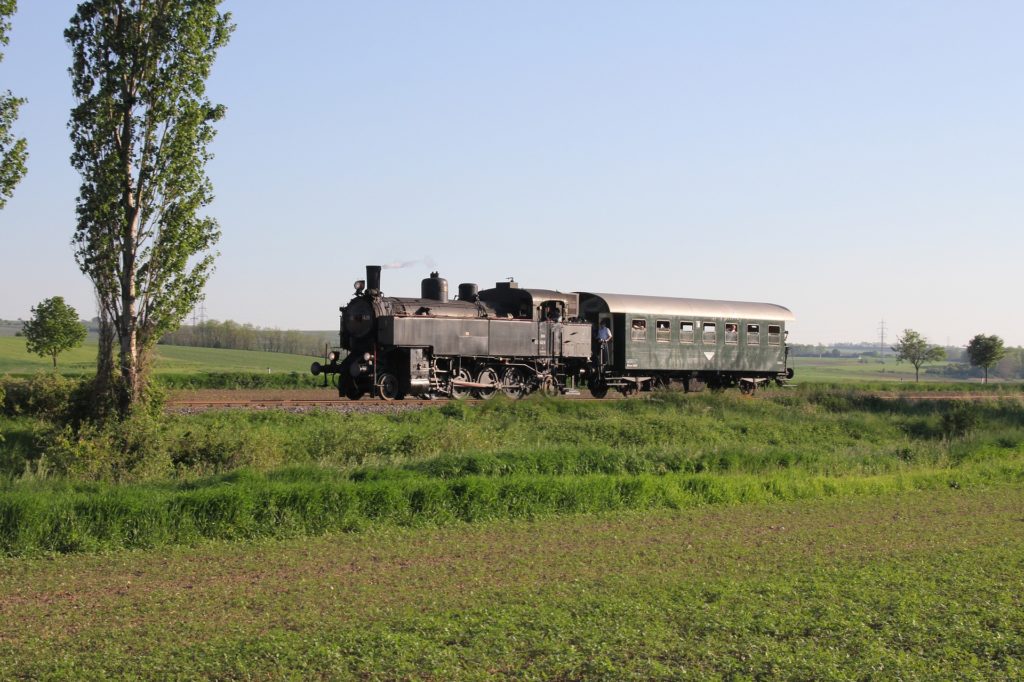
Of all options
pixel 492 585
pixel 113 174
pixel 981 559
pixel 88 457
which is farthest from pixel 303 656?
pixel 113 174

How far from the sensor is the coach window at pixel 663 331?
34.8m

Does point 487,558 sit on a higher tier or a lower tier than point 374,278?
lower

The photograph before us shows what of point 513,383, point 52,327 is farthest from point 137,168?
point 52,327

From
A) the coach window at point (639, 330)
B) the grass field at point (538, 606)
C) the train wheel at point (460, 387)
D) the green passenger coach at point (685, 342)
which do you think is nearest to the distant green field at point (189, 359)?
the green passenger coach at point (685, 342)

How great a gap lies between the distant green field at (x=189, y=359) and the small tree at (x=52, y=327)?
1712 cm

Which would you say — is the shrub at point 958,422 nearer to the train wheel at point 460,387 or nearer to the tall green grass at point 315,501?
the tall green grass at point 315,501

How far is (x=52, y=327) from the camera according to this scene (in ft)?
164

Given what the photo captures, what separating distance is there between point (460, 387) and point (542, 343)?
3.35 meters

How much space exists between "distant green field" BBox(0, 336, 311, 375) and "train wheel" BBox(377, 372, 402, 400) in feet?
139

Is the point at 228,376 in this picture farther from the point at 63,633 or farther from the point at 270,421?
the point at 63,633

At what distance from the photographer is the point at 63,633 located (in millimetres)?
8336

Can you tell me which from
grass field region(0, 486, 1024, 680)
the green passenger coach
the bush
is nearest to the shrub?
the green passenger coach

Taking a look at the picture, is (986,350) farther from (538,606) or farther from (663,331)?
(538,606)

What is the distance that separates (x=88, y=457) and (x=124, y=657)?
35.0 ft
